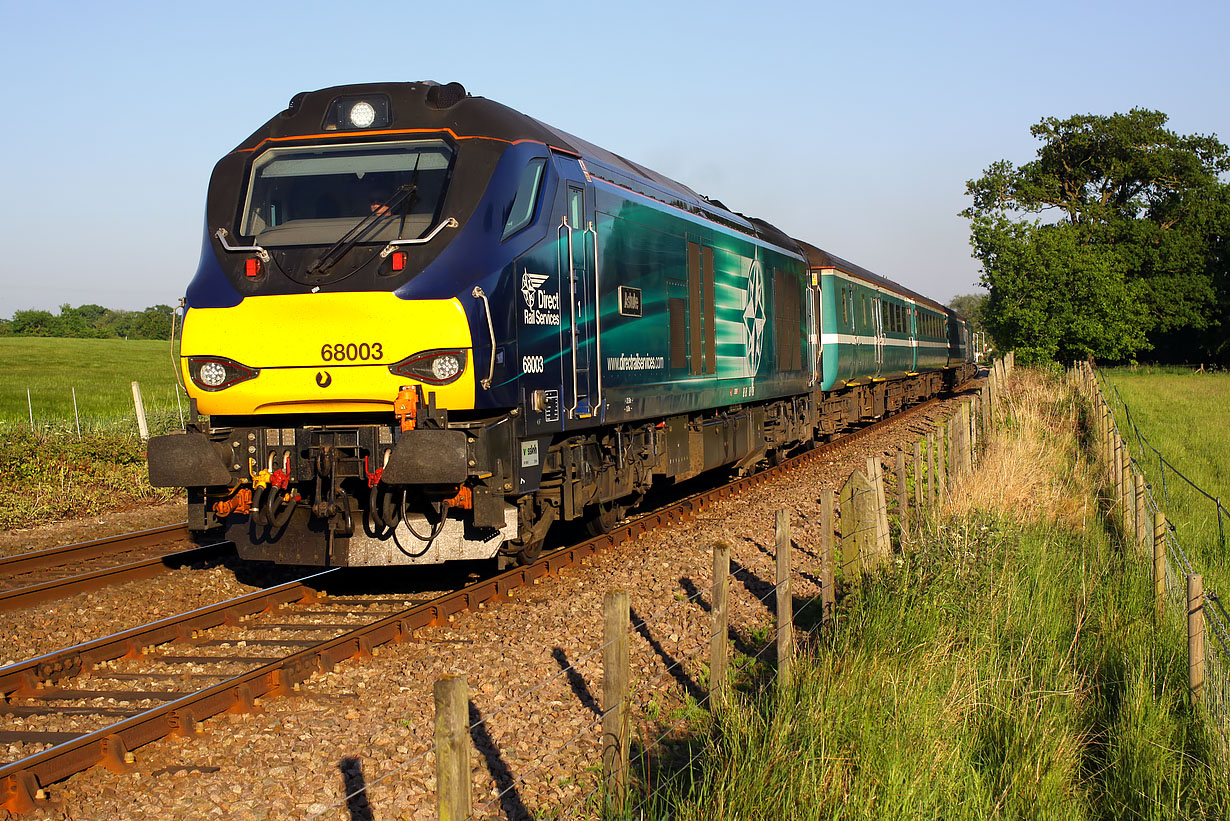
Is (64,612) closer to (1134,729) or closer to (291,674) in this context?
(291,674)

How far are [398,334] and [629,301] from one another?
3.11 meters

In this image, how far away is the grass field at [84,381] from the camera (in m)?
21.5

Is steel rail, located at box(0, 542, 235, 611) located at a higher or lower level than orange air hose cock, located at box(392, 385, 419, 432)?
lower

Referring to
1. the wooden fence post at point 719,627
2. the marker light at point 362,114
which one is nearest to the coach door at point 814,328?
the marker light at point 362,114

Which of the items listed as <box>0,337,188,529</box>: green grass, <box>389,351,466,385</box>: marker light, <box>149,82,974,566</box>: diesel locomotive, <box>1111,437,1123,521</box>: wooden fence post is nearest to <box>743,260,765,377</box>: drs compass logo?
<box>1111,437,1123,521</box>: wooden fence post

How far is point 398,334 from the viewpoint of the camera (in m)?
7.24

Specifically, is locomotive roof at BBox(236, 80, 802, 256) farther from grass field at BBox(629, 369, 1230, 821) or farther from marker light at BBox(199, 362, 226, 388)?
grass field at BBox(629, 369, 1230, 821)

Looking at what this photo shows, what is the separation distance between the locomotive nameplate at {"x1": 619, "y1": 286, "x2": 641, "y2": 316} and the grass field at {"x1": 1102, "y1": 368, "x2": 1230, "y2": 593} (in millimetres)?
5535

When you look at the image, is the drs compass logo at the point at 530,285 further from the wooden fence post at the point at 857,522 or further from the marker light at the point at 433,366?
the wooden fence post at the point at 857,522

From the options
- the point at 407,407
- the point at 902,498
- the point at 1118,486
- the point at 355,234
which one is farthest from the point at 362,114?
the point at 1118,486

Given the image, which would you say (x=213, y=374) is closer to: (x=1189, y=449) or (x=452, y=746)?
(x=452, y=746)

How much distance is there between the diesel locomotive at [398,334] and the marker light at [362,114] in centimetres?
2

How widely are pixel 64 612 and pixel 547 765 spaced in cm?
495

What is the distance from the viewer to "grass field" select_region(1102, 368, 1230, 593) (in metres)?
10.9
